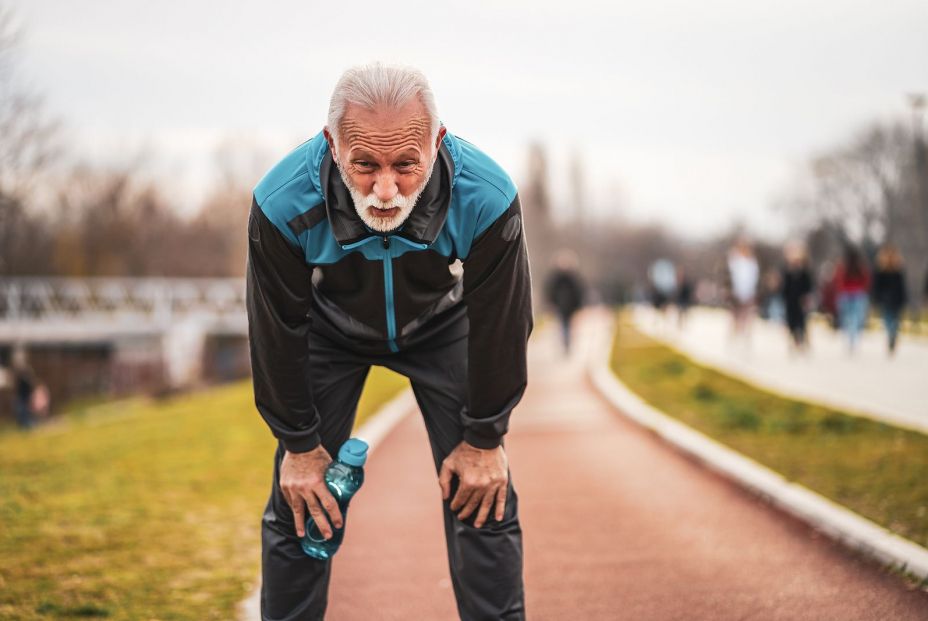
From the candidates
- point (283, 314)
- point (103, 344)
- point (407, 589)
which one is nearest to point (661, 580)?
point (407, 589)

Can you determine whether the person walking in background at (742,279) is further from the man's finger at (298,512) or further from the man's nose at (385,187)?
the man's nose at (385,187)

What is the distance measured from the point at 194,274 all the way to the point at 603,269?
58.5 metres

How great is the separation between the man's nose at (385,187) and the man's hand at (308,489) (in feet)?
2.81

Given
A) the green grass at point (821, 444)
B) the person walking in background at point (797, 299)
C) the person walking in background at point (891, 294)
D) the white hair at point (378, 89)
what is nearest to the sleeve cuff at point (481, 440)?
the white hair at point (378, 89)

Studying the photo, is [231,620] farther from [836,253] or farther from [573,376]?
[836,253]

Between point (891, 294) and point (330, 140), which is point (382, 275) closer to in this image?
point (330, 140)

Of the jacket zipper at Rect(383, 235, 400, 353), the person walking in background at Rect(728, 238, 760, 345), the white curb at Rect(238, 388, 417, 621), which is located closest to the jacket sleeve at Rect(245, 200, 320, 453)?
the jacket zipper at Rect(383, 235, 400, 353)

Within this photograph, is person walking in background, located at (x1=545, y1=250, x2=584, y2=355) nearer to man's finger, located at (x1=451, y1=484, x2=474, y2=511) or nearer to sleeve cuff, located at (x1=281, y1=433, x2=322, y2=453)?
man's finger, located at (x1=451, y1=484, x2=474, y2=511)

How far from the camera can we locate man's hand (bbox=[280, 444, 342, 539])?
287 centimetres

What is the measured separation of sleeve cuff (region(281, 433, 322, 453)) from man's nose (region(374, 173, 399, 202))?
80 centimetres

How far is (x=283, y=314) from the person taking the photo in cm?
275

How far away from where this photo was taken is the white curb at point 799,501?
4488mm

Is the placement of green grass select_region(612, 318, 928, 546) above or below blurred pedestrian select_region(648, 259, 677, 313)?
above

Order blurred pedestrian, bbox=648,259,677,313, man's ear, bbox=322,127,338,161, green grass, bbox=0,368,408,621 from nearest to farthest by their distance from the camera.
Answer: man's ear, bbox=322,127,338,161 < green grass, bbox=0,368,408,621 < blurred pedestrian, bbox=648,259,677,313
